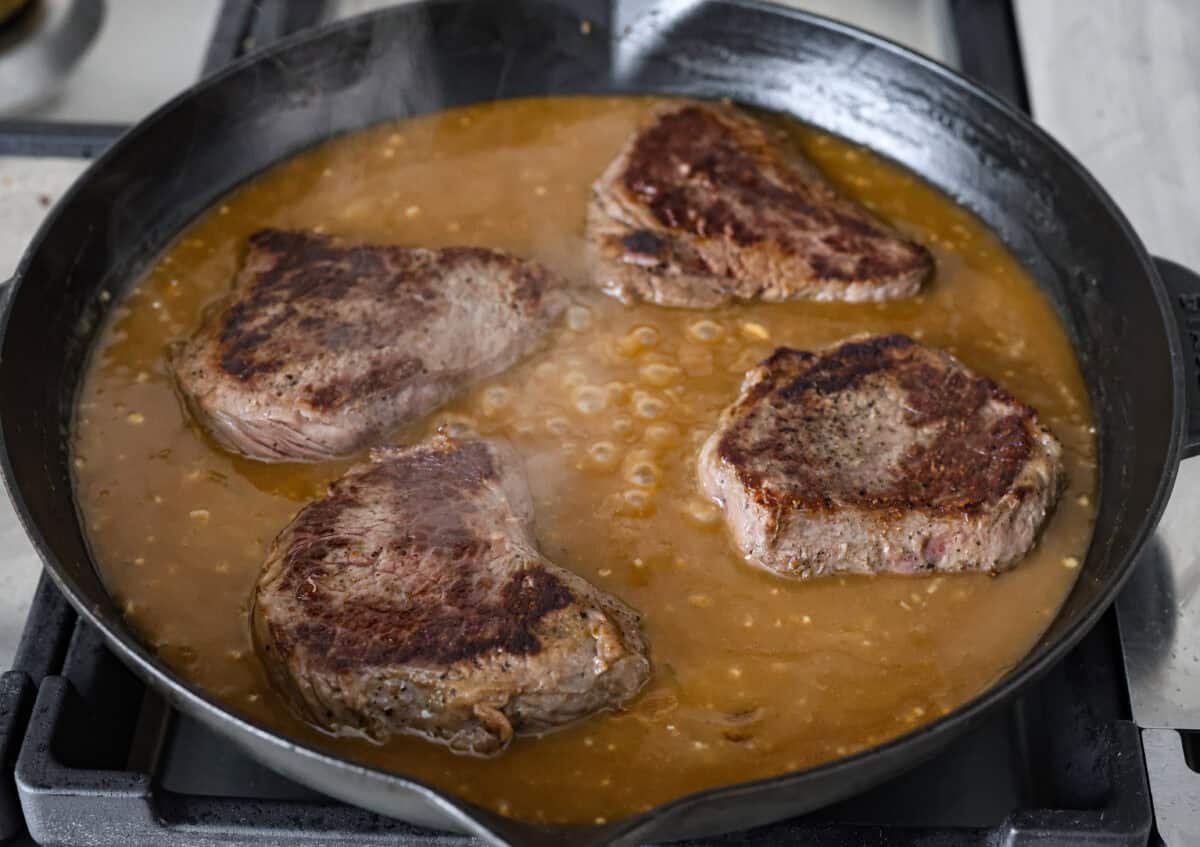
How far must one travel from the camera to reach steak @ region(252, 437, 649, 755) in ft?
6.07

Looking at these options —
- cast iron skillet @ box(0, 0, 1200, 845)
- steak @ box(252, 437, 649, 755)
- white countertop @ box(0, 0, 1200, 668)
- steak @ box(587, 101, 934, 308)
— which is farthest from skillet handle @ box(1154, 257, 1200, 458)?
steak @ box(252, 437, 649, 755)

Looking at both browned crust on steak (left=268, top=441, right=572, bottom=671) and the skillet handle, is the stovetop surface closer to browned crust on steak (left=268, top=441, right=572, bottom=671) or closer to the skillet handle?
browned crust on steak (left=268, top=441, right=572, bottom=671)

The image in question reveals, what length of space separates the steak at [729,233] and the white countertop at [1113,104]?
878 mm

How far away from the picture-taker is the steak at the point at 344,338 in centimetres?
222

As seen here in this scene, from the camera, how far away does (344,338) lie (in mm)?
2311

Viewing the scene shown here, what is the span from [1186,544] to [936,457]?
22.5 inches

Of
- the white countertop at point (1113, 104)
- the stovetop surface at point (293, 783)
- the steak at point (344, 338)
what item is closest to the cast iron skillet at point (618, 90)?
the stovetop surface at point (293, 783)


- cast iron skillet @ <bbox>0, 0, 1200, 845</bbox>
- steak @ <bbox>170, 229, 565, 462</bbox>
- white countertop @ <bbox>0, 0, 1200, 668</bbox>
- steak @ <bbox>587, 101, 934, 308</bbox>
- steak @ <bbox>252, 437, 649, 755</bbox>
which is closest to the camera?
cast iron skillet @ <bbox>0, 0, 1200, 845</bbox>

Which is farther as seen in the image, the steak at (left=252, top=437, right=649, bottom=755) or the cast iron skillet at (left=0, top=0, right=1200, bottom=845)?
the steak at (left=252, top=437, right=649, bottom=755)

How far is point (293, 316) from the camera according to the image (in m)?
2.35

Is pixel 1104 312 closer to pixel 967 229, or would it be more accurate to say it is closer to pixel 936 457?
pixel 967 229

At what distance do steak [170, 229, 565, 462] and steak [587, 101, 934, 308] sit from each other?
196 millimetres

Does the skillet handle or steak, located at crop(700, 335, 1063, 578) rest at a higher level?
the skillet handle

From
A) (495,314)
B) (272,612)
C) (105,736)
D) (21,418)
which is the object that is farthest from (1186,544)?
(21,418)
